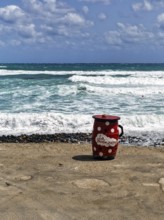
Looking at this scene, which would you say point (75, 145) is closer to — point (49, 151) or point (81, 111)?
point (49, 151)

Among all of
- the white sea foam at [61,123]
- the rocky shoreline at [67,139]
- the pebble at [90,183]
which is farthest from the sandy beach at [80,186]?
the white sea foam at [61,123]

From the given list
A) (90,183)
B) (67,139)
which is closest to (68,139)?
(67,139)

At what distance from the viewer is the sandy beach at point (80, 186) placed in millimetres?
4504

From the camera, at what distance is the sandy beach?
4.50 m

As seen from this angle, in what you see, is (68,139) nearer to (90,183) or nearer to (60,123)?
(60,123)

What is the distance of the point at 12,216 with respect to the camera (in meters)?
4.33

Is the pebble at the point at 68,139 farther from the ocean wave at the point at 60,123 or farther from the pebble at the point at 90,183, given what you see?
the pebble at the point at 90,183

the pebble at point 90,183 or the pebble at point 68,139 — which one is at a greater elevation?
the pebble at point 90,183

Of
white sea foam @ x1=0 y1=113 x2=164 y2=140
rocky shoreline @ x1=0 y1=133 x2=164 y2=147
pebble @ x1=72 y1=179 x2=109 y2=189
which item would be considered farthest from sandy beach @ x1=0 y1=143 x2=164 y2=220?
white sea foam @ x1=0 y1=113 x2=164 y2=140

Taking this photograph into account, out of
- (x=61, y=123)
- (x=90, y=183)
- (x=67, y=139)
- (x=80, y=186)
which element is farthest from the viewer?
(x=61, y=123)

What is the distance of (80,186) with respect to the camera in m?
5.43

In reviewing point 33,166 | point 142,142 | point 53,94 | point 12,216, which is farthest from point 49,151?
point 53,94

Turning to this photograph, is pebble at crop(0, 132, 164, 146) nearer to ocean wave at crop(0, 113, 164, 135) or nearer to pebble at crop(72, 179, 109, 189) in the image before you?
ocean wave at crop(0, 113, 164, 135)

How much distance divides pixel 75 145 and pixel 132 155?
159 centimetres
